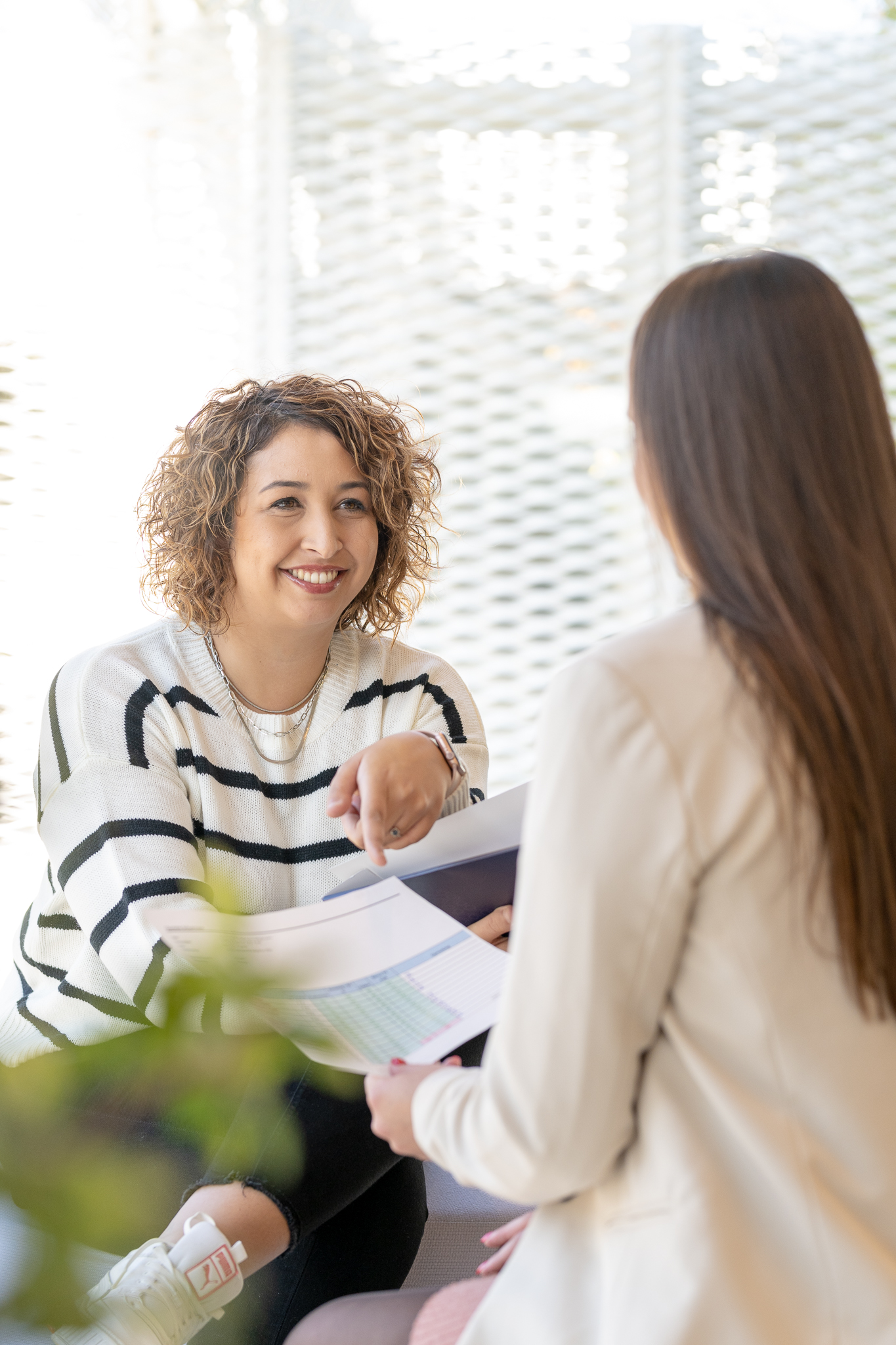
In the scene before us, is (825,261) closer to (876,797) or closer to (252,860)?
(252,860)

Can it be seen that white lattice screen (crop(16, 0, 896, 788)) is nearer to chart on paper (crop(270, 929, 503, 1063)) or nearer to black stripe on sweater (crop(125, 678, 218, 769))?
black stripe on sweater (crop(125, 678, 218, 769))

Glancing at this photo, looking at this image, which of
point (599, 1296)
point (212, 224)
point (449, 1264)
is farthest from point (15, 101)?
point (599, 1296)

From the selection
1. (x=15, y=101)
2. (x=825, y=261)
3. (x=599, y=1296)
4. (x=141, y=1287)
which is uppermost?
(x=15, y=101)

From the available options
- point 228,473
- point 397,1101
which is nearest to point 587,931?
point 397,1101

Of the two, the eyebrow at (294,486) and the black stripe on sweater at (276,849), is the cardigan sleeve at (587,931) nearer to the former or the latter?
the black stripe on sweater at (276,849)

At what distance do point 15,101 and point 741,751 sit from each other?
360 centimetres

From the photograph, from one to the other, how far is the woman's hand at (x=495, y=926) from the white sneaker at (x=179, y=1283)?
372 mm

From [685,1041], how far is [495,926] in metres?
0.51

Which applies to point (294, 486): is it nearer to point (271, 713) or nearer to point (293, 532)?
point (293, 532)

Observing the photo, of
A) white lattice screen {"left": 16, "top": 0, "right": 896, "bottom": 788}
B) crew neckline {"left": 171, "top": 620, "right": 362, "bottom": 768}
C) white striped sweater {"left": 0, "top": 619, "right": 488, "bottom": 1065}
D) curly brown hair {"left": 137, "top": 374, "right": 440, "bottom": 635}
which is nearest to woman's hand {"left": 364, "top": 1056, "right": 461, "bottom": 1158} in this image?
white striped sweater {"left": 0, "top": 619, "right": 488, "bottom": 1065}

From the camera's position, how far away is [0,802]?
0.51 meters

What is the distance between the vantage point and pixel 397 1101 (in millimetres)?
782

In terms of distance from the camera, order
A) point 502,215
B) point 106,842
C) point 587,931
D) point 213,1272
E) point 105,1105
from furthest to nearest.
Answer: point 502,215 → point 106,842 → point 213,1272 → point 587,931 → point 105,1105

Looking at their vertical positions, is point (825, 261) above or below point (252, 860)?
above
